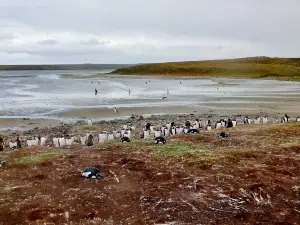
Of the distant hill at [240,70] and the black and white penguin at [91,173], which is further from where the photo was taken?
the distant hill at [240,70]

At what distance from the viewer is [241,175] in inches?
527

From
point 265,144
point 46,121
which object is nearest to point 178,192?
point 265,144

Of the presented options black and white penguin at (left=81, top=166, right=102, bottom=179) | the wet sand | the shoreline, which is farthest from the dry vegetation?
the wet sand

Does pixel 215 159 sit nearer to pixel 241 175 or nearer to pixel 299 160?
pixel 241 175

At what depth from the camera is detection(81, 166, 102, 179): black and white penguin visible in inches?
526

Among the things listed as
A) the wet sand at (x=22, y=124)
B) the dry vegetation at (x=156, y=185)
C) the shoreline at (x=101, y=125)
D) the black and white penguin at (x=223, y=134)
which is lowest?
the wet sand at (x=22, y=124)

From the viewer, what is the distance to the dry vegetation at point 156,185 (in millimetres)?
10656

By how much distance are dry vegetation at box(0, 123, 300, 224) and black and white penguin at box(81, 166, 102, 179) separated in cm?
27

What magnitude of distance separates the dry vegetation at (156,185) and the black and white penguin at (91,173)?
273mm

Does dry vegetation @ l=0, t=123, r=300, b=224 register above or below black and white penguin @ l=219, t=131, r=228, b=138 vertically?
below

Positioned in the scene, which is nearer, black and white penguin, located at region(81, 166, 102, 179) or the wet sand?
black and white penguin, located at region(81, 166, 102, 179)

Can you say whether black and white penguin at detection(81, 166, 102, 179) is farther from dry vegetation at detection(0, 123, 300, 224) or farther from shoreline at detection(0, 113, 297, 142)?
shoreline at detection(0, 113, 297, 142)

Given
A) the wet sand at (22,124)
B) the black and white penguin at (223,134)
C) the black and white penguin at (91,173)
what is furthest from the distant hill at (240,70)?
the black and white penguin at (91,173)

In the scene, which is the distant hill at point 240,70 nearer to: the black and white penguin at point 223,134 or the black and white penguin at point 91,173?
the black and white penguin at point 223,134
